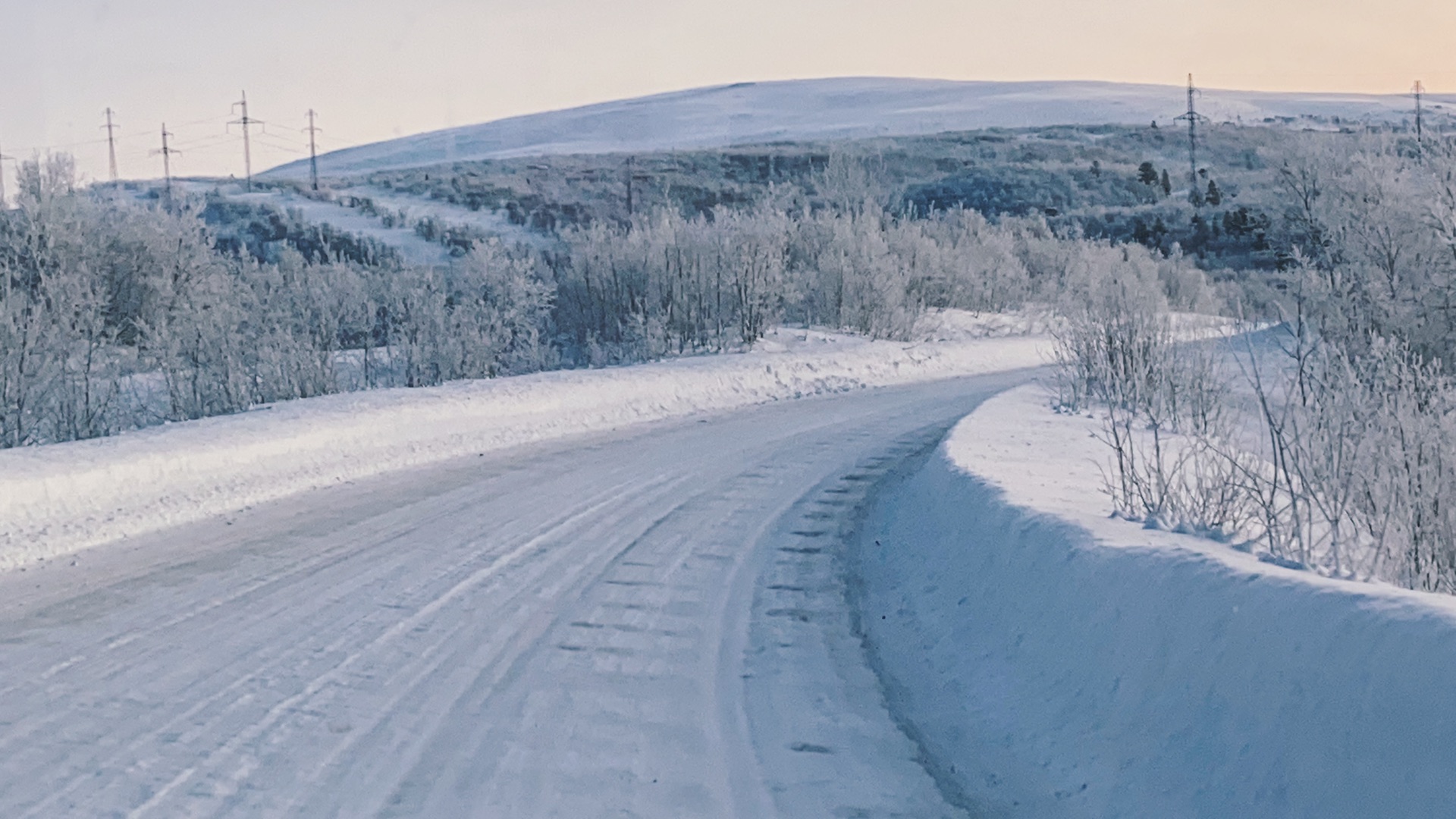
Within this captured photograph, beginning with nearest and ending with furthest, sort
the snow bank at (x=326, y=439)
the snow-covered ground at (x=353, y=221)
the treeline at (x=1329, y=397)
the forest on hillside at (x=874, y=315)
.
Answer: the treeline at (x=1329, y=397) → the forest on hillside at (x=874, y=315) → the snow bank at (x=326, y=439) → the snow-covered ground at (x=353, y=221)

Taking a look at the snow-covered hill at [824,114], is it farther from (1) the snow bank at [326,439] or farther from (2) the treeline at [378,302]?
(1) the snow bank at [326,439]

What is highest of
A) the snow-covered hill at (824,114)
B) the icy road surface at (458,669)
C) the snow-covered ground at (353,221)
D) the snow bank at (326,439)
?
the snow-covered hill at (824,114)

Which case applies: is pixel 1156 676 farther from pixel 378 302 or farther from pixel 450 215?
pixel 450 215

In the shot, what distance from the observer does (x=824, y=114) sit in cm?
15112

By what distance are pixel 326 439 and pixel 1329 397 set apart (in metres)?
9.96

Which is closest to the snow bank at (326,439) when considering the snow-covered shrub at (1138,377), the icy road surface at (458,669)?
the icy road surface at (458,669)

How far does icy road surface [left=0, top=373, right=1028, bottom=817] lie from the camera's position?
16.4 ft

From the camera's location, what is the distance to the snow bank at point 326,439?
1042 cm

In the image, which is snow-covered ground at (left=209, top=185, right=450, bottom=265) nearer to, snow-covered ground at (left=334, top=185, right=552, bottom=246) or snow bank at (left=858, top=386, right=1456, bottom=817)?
snow-covered ground at (left=334, top=185, right=552, bottom=246)

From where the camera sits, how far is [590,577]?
858 cm

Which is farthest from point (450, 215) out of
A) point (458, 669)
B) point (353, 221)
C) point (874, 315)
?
point (458, 669)

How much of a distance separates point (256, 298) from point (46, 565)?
18962 mm

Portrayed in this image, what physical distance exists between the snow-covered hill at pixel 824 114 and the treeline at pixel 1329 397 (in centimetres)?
10706

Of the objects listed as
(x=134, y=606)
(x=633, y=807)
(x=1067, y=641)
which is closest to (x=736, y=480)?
(x=134, y=606)
